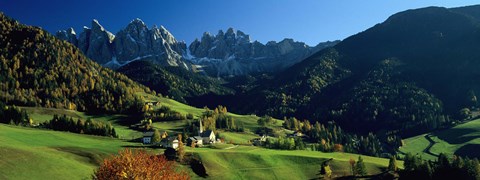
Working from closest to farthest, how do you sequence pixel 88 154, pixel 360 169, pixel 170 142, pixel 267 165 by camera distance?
pixel 88 154 < pixel 267 165 < pixel 360 169 < pixel 170 142

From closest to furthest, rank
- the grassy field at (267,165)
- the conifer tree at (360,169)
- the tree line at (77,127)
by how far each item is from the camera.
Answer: the grassy field at (267,165)
the conifer tree at (360,169)
the tree line at (77,127)

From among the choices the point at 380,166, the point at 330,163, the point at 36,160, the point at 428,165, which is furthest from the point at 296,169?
the point at 36,160

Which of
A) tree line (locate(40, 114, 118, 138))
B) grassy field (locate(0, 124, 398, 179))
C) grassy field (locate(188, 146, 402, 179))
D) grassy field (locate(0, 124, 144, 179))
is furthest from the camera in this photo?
tree line (locate(40, 114, 118, 138))

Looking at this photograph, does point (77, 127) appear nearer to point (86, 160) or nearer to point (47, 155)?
point (86, 160)

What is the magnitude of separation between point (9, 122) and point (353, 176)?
13701cm

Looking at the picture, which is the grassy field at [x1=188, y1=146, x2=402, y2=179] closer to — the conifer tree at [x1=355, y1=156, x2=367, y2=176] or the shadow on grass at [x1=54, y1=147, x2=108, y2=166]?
the conifer tree at [x1=355, y1=156, x2=367, y2=176]

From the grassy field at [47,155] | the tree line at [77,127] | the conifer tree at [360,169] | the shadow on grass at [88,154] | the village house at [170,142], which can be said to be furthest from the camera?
the tree line at [77,127]

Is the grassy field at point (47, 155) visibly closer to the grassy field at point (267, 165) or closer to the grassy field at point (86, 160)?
the grassy field at point (86, 160)

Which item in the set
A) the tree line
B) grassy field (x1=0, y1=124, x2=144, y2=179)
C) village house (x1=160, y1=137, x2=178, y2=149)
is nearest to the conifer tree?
village house (x1=160, y1=137, x2=178, y2=149)

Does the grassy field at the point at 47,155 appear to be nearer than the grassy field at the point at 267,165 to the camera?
Yes

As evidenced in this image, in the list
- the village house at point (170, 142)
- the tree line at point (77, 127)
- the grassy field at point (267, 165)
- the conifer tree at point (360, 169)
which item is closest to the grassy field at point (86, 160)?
the grassy field at point (267, 165)

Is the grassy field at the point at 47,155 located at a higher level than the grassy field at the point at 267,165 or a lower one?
higher

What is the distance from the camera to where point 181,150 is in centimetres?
15050

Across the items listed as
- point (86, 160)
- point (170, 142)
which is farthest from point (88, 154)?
point (170, 142)
